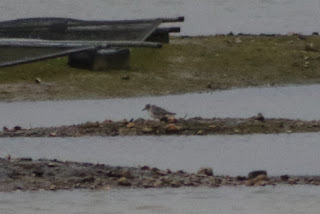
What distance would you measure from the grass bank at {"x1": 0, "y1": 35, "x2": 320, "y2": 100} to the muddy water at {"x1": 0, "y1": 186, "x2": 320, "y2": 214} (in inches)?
275

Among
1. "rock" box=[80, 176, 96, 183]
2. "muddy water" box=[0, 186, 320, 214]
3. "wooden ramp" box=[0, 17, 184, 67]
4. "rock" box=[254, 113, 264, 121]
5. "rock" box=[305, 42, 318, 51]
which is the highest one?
"wooden ramp" box=[0, 17, 184, 67]

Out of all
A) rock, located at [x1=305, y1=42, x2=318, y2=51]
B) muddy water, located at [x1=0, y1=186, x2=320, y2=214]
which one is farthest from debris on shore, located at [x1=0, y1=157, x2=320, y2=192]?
rock, located at [x1=305, y1=42, x2=318, y2=51]

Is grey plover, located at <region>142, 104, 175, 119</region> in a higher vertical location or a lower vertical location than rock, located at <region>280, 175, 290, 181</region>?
higher

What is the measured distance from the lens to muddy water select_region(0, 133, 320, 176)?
13.0 m

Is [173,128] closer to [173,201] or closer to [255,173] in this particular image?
[255,173]

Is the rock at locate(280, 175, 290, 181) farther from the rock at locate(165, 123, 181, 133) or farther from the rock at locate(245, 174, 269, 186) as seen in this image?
the rock at locate(165, 123, 181, 133)

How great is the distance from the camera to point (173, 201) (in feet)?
36.7

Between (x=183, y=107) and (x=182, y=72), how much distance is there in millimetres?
3021

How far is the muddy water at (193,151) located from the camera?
13.0 meters

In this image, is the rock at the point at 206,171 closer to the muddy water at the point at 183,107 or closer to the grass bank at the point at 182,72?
the muddy water at the point at 183,107

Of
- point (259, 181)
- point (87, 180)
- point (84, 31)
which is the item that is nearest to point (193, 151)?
point (259, 181)

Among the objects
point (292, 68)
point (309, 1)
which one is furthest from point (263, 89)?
point (309, 1)

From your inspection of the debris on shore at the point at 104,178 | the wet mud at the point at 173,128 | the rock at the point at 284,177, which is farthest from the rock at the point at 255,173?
the wet mud at the point at 173,128

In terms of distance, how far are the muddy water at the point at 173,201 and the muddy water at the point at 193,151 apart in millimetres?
1007
